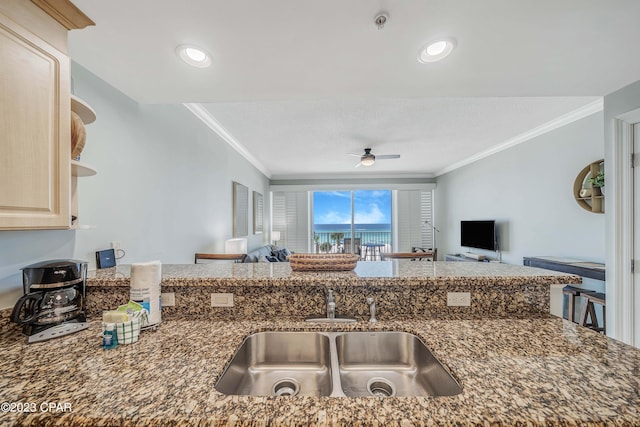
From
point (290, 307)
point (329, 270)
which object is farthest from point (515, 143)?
point (290, 307)

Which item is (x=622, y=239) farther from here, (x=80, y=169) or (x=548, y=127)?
(x=80, y=169)

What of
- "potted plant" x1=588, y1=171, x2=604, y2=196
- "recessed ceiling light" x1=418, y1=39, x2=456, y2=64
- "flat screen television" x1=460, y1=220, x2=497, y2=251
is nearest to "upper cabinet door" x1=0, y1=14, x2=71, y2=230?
"recessed ceiling light" x1=418, y1=39, x2=456, y2=64

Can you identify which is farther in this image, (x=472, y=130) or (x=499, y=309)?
(x=472, y=130)

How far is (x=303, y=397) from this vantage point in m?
0.65

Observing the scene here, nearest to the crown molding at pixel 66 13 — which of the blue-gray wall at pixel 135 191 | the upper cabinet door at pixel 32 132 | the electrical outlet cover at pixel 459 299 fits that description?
the upper cabinet door at pixel 32 132

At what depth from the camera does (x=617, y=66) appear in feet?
5.24

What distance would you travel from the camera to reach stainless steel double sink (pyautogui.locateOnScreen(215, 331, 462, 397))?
0.98 metres

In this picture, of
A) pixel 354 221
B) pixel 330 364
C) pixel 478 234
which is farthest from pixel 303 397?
pixel 354 221

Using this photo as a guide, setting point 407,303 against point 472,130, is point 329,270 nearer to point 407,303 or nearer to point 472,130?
point 407,303

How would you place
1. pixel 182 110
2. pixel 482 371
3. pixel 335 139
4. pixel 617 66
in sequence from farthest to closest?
pixel 335 139
pixel 182 110
pixel 617 66
pixel 482 371

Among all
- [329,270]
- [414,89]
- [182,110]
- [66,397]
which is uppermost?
[182,110]

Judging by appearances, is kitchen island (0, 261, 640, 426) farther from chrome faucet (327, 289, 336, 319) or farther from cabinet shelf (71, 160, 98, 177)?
cabinet shelf (71, 160, 98, 177)

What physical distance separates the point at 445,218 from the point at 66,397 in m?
6.77

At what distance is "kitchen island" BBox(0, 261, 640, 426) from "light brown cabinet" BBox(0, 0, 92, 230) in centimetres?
49
